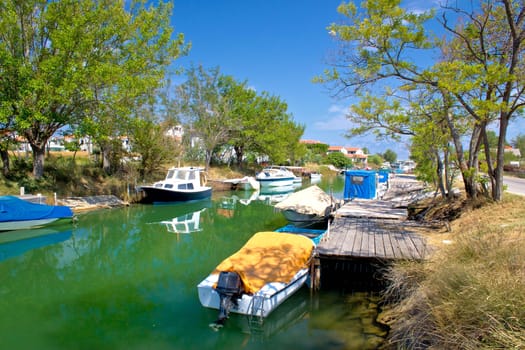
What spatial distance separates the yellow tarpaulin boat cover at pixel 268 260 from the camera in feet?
22.8

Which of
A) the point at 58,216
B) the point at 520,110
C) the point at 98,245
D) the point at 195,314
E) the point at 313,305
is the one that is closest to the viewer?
the point at 195,314

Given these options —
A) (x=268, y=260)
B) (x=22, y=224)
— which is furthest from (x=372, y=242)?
(x=22, y=224)

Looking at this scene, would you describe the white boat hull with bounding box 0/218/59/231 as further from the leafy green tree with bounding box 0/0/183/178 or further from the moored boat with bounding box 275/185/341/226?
the moored boat with bounding box 275/185/341/226

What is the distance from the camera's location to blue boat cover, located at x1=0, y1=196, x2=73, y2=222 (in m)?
13.5

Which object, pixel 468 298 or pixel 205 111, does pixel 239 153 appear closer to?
pixel 205 111

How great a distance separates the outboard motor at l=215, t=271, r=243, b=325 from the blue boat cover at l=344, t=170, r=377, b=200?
43.6 feet

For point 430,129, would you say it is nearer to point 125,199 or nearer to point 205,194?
point 205,194

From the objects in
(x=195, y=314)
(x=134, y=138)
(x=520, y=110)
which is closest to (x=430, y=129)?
(x=520, y=110)

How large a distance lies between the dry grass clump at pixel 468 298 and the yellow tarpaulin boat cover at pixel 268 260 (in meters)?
2.16

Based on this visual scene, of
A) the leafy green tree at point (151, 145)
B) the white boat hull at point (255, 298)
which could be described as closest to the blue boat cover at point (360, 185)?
the white boat hull at point (255, 298)

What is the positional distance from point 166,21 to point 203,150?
17.6 meters

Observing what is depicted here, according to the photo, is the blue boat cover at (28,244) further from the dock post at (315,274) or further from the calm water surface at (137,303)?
the dock post at (315,274)

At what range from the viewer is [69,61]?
54.5 ft

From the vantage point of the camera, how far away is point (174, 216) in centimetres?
1973
